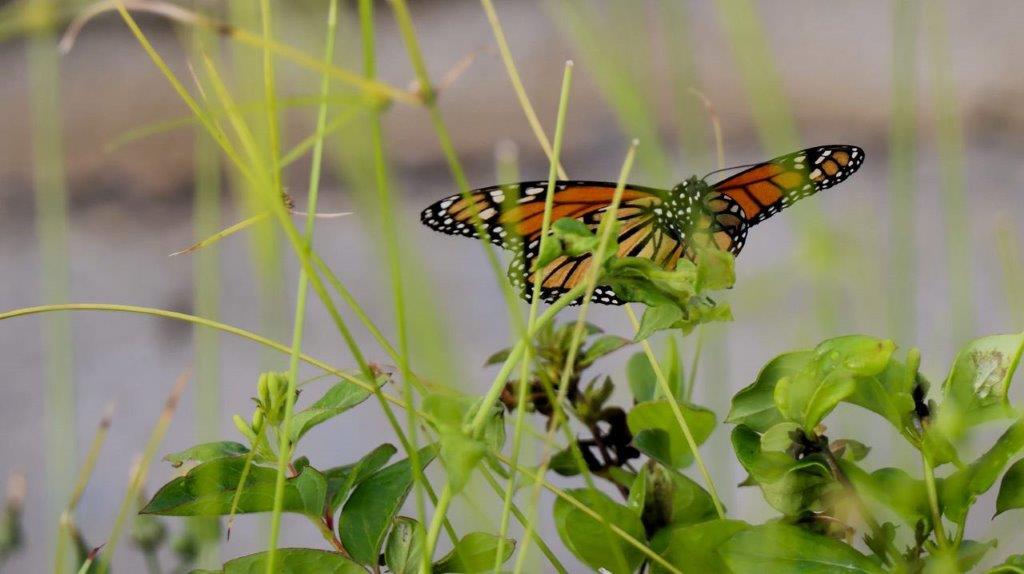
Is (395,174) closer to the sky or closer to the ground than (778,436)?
closer to the sky

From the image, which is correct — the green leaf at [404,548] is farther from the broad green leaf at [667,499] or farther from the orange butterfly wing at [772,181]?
the orange butterfly wing at [772,181]

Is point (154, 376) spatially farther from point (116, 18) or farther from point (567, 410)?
point (567, 410)

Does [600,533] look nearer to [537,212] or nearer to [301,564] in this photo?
[301,564]

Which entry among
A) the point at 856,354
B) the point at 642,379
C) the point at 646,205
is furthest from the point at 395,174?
the point at 856,354

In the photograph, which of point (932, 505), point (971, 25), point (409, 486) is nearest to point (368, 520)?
point (409, 486)

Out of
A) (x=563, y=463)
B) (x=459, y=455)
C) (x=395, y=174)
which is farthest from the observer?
(x=395, y=174)

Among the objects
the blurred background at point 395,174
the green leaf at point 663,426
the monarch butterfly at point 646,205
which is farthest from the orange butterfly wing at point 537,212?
the blurred background at point 395,174
